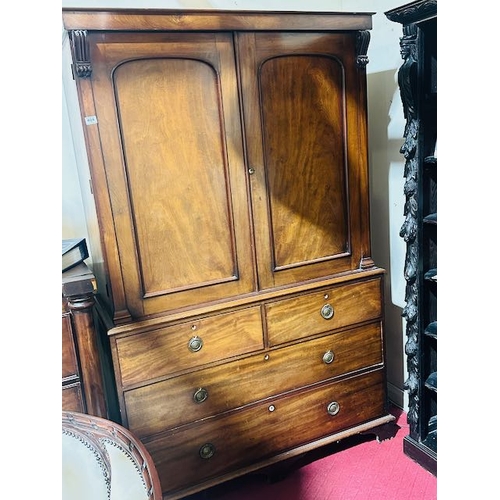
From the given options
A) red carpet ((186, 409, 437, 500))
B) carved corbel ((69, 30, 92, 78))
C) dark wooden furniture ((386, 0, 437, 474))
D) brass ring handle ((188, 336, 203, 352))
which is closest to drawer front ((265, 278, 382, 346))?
dark wooden furniture ((386, 0, 437, 474))

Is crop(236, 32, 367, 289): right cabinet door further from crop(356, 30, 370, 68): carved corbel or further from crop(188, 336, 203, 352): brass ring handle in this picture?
crop(188, 336, 203, 352): brass ring handle

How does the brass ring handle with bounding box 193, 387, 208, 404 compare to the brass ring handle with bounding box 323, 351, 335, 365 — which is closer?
the brass ring handle with bounding box 193, 387, 208, 404

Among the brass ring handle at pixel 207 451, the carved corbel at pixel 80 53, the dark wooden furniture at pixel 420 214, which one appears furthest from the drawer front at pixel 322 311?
the carved corbel at pixel 80 53

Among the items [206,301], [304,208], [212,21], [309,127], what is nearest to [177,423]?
[206,301]

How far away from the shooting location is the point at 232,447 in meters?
1.70

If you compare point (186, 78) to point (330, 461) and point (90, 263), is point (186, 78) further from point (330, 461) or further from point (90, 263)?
point (330, 461)

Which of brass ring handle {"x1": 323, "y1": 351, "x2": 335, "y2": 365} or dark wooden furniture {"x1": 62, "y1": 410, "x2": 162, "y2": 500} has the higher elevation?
dark wooden furniture {"x1": 62, "y1": 410, "x2": 162, "y2": 500}

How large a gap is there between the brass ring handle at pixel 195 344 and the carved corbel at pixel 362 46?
109cm

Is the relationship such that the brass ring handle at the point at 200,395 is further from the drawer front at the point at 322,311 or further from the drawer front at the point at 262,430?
the drawer front at the point at 322,311

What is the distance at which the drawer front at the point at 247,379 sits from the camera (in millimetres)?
1555

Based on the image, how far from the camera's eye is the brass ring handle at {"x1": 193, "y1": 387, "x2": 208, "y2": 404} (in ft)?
5.28

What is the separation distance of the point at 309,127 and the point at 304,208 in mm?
279

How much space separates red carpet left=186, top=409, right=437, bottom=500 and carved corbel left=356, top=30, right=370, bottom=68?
4.91 ft
